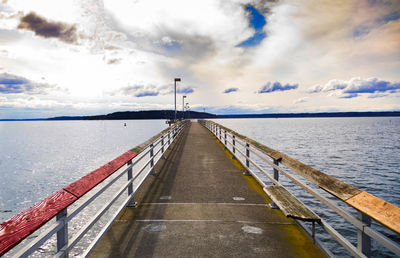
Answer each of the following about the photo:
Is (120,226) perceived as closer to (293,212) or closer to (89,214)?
(293,212)

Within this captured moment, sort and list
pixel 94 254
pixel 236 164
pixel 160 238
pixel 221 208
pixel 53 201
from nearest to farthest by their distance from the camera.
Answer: pixel 53 201 → pixel 94 254 → pixel 160 238 → pixel 221 208 → pixel 236 164

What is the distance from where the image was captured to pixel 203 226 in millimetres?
4250

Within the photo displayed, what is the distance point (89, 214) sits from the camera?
11016 millimetres

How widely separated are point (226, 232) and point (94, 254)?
6.83ft

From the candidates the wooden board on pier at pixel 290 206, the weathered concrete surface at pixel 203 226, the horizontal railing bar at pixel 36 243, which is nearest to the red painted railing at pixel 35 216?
the horizontal railing bar at pixel 36 243

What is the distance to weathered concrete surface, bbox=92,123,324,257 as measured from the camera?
11.4ft

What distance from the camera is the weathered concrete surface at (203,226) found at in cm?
347

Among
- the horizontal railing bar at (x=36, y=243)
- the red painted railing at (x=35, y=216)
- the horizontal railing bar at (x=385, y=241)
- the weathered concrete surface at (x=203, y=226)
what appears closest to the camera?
the red painted railing at (x=35, y=216)

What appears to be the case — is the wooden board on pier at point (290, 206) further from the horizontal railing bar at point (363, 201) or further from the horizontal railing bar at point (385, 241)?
the horizontal railing bar at point (385, 241)

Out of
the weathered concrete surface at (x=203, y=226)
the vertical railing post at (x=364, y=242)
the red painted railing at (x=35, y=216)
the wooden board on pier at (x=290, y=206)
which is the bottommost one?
the weathered concrete surface at (x=203, y=226)

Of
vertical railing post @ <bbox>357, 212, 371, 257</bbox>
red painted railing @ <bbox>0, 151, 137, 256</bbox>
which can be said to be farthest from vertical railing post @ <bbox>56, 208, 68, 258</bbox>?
vertical railing post @ <bbox>357, 212, 371, 257</bbox>

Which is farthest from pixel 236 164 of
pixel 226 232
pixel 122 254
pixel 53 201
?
pixel 53 201

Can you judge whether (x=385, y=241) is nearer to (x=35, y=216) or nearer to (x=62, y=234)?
(x=35, y=216)

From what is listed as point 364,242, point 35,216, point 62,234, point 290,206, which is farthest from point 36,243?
point 290,206
